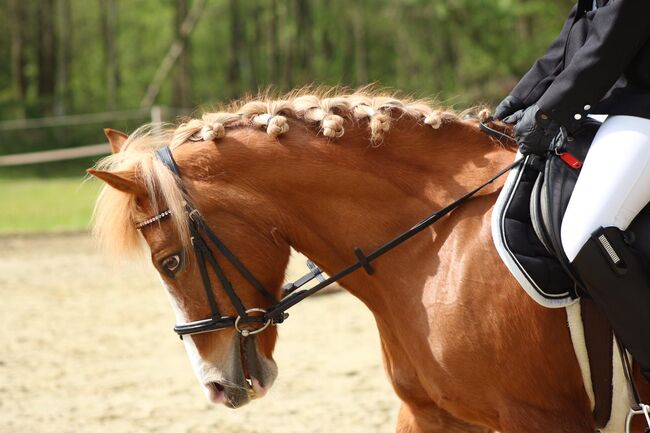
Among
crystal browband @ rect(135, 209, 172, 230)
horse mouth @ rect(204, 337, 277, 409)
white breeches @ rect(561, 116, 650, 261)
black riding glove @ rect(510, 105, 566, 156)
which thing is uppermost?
crystal browband @ rect(135, 209, 172, 230)

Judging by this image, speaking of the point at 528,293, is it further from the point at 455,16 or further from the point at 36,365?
the point at 455,16

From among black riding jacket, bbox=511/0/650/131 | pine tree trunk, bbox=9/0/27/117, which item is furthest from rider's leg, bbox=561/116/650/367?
pine tree trunk, bbox=9/0/27/117

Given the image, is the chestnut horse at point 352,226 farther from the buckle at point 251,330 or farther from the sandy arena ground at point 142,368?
the sandy arena ground at point 142,368

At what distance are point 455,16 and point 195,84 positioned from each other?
2632 centimetres

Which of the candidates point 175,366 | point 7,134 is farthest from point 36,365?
point 7,134

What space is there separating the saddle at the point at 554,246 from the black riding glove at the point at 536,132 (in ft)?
0.17

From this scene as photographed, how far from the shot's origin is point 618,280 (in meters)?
2.46

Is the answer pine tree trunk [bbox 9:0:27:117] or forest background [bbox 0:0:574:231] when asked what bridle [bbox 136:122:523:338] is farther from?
pine tree trunk [bbox 9:0:27:117]

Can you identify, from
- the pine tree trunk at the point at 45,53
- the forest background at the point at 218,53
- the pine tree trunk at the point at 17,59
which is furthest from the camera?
the pine tree trunk at the point at 45,53

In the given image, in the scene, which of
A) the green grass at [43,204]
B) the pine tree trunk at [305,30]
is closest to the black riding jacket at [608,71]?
the green grass at [43,204]

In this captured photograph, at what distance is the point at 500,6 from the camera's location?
2577cm

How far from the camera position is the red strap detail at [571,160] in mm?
2584

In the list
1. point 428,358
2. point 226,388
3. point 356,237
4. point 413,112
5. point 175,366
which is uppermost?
point 413,112

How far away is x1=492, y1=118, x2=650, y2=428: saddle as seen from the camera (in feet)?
8.41
